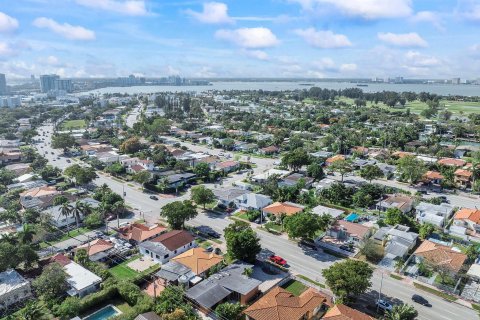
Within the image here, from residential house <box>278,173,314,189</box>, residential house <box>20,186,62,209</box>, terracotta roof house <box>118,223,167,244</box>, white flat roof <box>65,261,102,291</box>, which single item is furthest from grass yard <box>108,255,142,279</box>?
residential house <box>278,173,314,189</box>

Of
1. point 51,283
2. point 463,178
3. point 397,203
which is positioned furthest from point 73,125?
point 463,178

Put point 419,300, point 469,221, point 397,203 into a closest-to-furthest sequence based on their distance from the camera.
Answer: point 419,300 → point 469,221 → point 397,203

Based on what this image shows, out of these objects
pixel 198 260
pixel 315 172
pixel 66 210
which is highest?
pixel 315 172

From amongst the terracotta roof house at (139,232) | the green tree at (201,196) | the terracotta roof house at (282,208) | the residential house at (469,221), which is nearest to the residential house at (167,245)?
the terracotta roof house at (139,232)

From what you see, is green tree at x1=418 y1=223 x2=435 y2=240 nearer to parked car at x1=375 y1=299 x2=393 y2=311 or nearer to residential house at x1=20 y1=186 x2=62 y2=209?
parked car at x1=375 y1=299 x2=393 y2=311

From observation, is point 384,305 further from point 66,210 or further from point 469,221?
point 66,210

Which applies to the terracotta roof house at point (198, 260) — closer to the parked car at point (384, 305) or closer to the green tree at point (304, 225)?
the green tree at point (304, 225)

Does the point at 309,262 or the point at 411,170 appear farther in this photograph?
the point at 411,170
